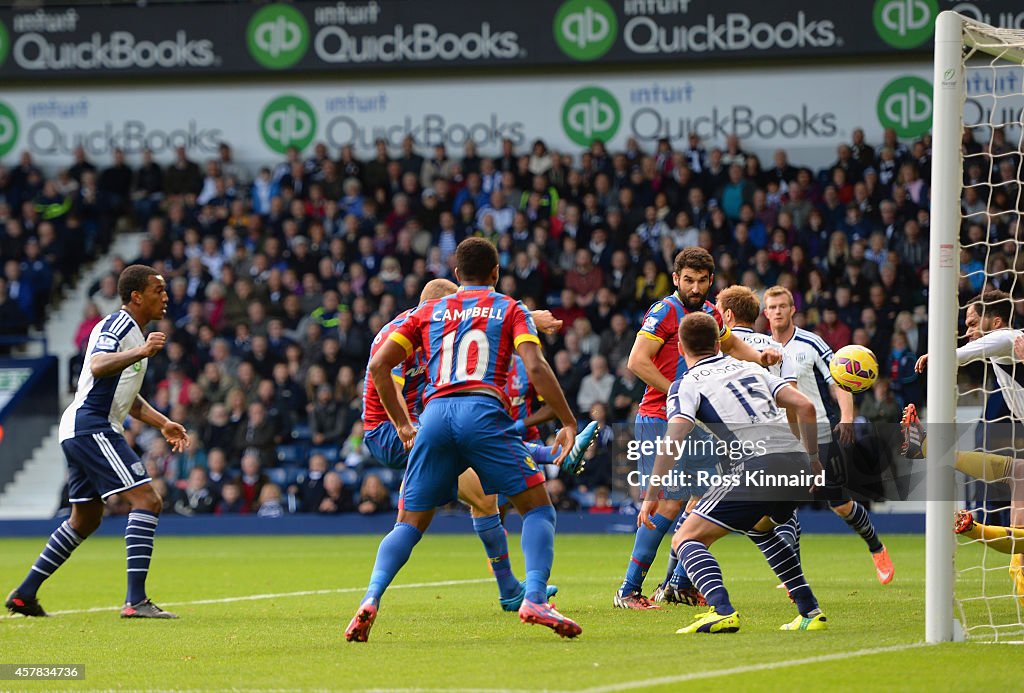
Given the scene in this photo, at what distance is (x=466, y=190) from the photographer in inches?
953

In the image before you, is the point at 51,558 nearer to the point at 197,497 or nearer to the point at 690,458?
the point at 690,458

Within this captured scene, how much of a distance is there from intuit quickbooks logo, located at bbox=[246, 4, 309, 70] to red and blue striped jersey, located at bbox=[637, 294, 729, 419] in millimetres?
17884

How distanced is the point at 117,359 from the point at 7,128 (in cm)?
2007

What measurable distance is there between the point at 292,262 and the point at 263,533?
541 centimetres

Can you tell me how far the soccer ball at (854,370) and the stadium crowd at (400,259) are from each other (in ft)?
27.8

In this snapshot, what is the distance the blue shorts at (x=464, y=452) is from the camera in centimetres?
746

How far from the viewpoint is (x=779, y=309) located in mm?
10812

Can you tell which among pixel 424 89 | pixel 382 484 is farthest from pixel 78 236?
pixel 382 484

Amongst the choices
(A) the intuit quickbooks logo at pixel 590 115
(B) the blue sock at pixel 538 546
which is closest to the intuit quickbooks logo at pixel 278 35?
(A) the intuit quickbooks logo at pixel 590 115

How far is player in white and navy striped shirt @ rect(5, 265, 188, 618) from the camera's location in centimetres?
943

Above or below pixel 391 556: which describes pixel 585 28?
above

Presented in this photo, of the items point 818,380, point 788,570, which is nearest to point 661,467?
point 788,570

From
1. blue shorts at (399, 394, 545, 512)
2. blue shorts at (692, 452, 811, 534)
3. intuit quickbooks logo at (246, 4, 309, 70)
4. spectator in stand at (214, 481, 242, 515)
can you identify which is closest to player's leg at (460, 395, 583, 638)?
blue shorts at (399, 394, 545, 512)

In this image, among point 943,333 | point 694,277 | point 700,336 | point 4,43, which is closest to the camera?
point 943,333
